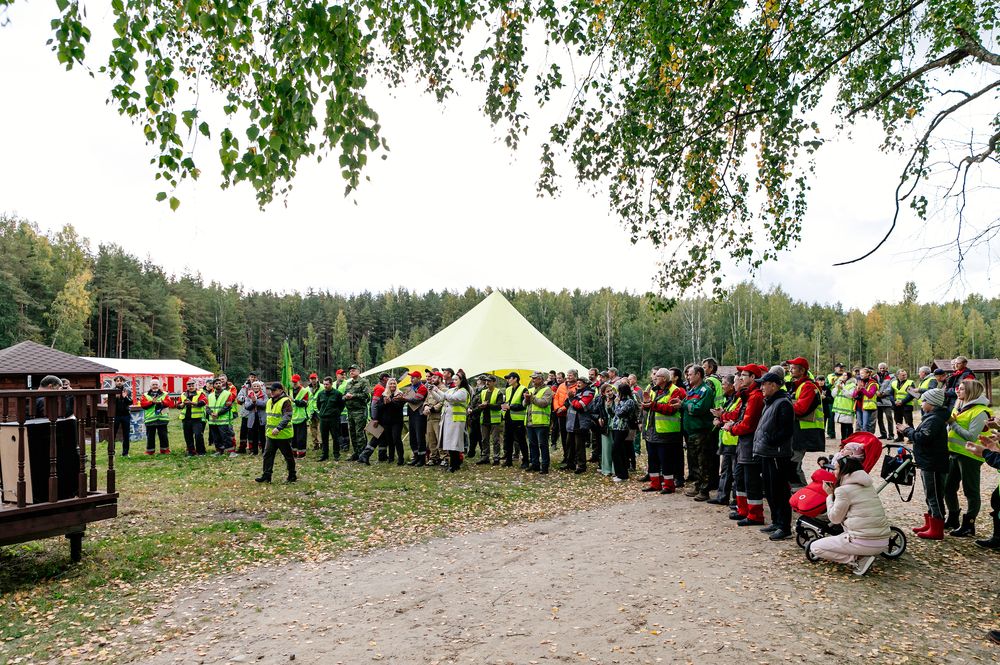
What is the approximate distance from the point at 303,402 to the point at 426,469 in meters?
3.57

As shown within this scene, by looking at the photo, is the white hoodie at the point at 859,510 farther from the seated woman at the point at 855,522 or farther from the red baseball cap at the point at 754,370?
the red baseball cap at the point at 754,370

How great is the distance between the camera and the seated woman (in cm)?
560

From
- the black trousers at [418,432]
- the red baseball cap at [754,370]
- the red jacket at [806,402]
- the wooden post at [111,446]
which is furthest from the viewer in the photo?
the black trousers at [418,432]

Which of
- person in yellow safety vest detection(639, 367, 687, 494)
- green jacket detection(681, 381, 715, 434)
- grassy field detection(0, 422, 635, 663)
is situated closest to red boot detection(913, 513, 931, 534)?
green jacket detection(681, 381, 715, 434)

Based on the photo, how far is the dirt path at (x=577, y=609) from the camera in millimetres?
4160

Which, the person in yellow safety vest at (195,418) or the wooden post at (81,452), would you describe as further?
the person in yellow safety vest at (195,418)

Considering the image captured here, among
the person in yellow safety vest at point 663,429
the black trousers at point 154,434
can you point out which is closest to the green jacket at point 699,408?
the person in yellow safety vest at point 663,429

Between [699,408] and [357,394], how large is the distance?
25.7ft

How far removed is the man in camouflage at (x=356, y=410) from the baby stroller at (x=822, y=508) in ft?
31.6

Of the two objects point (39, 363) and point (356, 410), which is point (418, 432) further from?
point (39, 363)

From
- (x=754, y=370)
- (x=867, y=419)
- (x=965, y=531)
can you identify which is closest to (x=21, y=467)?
(x=754, y=370)

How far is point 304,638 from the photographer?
14.6ft

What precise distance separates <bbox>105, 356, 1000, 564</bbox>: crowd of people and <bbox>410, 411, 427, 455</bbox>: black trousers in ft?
0.11

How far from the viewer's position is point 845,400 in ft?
48.2
